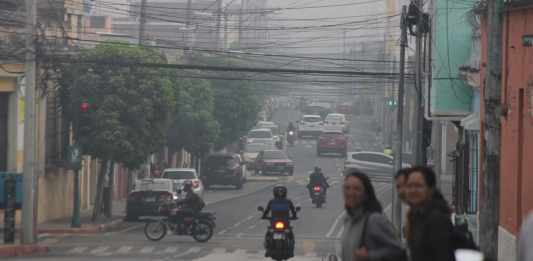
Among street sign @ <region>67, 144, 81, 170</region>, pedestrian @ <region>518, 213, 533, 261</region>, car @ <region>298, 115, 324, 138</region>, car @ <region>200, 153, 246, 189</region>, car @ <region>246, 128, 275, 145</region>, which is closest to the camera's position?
pedestrian @ <region>518, 213, 533, 261</region>

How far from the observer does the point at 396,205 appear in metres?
→ 31.3

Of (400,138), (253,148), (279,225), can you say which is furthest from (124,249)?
(253,148)

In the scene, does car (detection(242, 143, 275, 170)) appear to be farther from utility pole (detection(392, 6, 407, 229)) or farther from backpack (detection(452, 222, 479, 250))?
backpack (detection(452, 222, 479, 250))

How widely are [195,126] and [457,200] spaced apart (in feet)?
98.8

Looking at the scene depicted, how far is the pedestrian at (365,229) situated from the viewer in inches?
337

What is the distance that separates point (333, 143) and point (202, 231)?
1968 inches

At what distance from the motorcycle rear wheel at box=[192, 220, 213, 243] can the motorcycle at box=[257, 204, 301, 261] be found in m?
9.32

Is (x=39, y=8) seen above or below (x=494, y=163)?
above

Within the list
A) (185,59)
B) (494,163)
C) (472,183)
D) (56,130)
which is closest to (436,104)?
(472,183)

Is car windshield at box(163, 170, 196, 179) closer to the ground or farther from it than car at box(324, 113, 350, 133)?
closer to the ground

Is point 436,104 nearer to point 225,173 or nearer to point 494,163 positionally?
point 494,163

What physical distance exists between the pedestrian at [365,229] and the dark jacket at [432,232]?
200mm

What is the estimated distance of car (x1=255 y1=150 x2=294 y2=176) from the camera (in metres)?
69.8

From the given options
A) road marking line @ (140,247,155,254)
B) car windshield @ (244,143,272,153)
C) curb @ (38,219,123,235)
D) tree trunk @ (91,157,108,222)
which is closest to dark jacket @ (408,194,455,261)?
road marking line @ (140,247,155,254)
